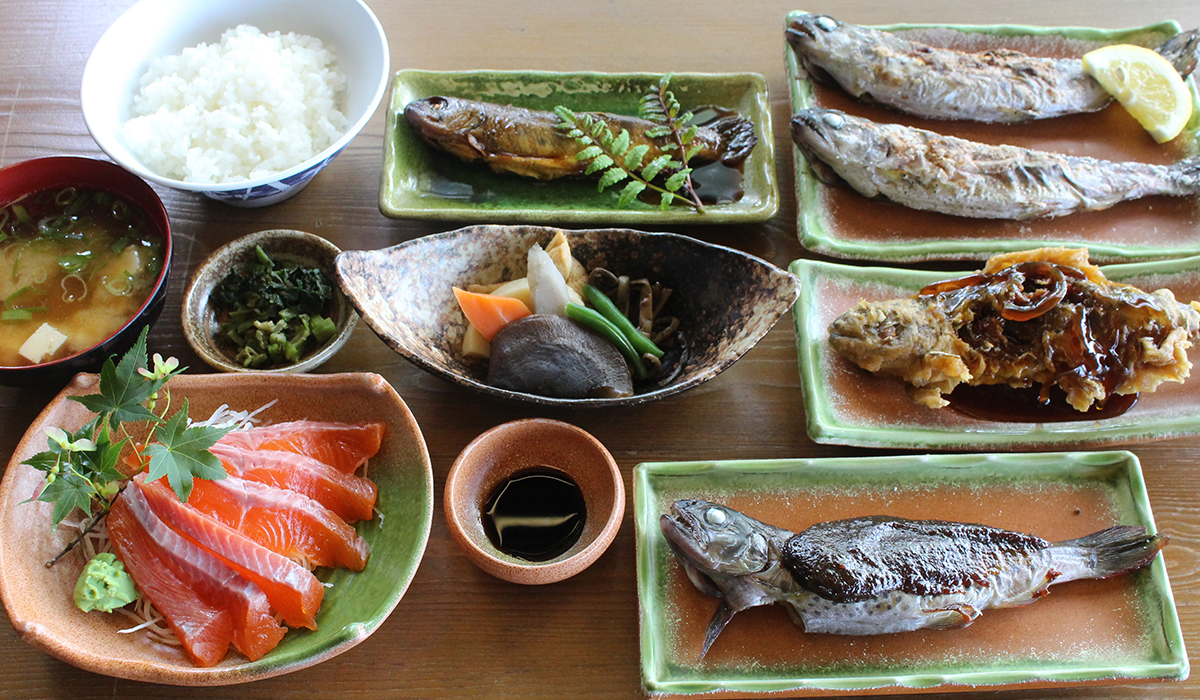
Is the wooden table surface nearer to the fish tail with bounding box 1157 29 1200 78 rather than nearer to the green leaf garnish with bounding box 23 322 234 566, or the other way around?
the fish tail with bounding box 1157 29 1200 78

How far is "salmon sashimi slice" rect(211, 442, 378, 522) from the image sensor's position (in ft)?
6.07

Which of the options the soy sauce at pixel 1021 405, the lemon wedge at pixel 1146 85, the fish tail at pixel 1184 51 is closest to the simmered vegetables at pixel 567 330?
the soy sauce at pixel 1021 405

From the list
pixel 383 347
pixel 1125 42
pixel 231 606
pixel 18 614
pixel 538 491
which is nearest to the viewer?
pixel 18 614

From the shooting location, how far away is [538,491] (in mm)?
2086

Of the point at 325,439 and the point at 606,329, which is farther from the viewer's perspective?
the point at 606,329

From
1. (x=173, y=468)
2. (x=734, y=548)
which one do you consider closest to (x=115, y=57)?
(x=173, y=468)

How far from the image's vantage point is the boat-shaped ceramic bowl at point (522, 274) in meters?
2.05

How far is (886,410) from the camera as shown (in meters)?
2.22

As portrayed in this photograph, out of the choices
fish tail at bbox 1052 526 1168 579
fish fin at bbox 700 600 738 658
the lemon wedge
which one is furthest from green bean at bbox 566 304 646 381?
the lemon wedge

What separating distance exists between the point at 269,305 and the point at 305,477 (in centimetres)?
64

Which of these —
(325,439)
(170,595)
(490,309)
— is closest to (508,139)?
(490,309)

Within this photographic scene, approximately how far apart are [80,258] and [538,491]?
1578 millimetres

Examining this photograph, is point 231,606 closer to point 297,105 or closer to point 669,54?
point 297,105

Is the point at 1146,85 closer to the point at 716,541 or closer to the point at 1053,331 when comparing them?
the point at 1053,331
